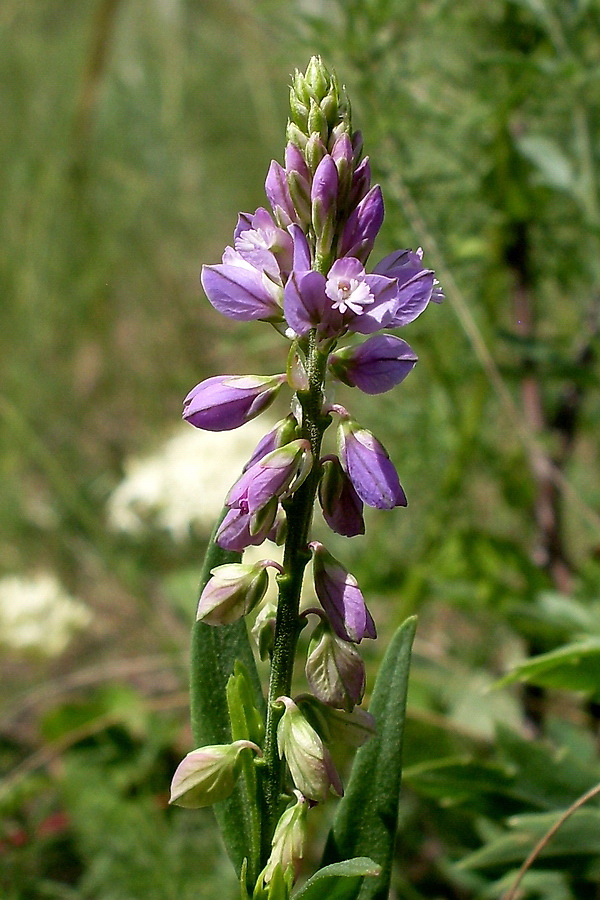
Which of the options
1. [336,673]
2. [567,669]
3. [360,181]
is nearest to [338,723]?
[336,673]

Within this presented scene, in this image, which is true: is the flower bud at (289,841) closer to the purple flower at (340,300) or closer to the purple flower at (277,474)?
the purple flower at (277,474)

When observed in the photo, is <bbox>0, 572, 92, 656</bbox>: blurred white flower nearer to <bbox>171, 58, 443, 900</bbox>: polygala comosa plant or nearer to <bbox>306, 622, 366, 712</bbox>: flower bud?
<bbox>171, 58, 443, 900</bbox>: polygala comosa plant

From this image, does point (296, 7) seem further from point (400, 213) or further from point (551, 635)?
point (551, 635)

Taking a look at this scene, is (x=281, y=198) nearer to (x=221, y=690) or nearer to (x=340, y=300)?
(x=340, y=300)

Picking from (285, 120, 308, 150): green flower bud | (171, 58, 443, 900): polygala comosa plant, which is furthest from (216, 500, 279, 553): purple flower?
(285, 120, 308, 150): green flower bud

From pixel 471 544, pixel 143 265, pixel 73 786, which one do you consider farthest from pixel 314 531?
pixel 143 265

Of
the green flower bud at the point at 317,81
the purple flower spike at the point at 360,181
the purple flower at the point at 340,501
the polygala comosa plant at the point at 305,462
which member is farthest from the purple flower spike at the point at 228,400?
the green flower bud at the point at 317,81
